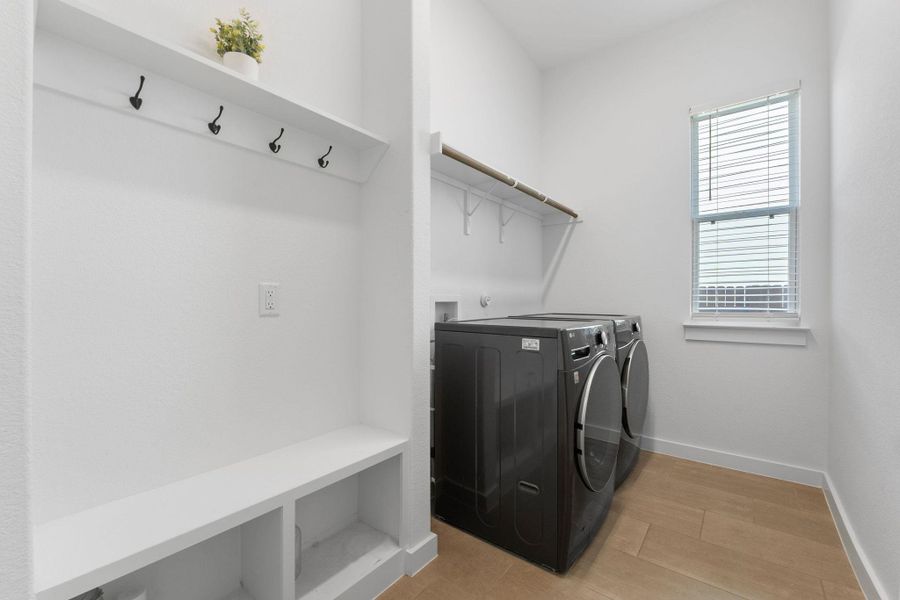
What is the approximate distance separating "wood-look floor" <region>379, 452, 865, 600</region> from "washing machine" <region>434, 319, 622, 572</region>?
3.1 inches

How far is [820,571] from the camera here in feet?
4.83

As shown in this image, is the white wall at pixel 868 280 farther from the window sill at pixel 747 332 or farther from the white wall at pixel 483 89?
the white wall at pixel 483 89

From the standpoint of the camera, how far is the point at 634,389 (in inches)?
83.7

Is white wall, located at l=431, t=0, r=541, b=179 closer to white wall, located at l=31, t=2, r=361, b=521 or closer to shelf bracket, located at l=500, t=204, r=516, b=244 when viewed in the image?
shelf bracket, located at l=500, t=204, r=516, b=244

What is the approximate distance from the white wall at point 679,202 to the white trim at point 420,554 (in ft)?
5.93

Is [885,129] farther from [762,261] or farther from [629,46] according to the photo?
[629,46]

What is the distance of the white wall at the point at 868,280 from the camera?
3.86 feet

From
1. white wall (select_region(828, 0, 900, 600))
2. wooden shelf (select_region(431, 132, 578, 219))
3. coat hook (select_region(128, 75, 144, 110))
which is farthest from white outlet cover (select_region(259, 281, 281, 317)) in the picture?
white wall (select_region(828, 0, 900, 600))

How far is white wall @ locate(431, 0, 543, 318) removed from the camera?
2078 millimetres

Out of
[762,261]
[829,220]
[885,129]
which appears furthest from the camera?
[762,261]

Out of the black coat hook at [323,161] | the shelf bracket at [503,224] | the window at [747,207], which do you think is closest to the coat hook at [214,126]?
the black coat hook at [323,161]

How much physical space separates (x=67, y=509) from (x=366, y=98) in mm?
1602

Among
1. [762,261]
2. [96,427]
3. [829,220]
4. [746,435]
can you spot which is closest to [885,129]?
[829,220]

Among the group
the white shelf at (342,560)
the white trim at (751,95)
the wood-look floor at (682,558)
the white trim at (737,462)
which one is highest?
the white trim at (751,95)
